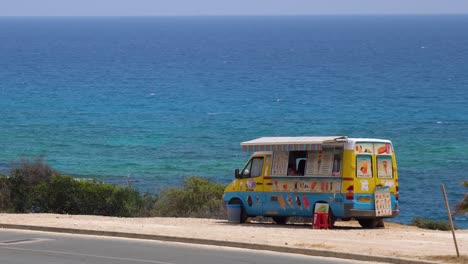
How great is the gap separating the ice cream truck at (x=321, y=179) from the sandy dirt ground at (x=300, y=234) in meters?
0.48

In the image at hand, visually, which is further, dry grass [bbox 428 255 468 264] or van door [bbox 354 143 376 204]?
van door [bbox 354 143 376 204]

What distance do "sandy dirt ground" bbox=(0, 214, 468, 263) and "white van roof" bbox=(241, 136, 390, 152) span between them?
1992 millimetres

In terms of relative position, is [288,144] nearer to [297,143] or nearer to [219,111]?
[297,143]

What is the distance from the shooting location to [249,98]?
111 metres

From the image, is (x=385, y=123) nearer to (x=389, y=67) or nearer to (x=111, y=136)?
(x=111, y=136)

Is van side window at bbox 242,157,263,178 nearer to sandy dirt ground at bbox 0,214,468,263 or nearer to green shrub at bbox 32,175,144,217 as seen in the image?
sandy dirt ground at bbox 0,214,468,263

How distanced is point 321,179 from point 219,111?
7164 centimetres

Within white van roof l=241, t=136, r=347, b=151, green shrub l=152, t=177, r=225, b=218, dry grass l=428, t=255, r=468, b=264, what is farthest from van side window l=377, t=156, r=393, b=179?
green shrub l=152, t=177, r=225, b=218

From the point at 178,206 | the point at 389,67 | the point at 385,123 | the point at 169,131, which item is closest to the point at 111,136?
the point at 169,131

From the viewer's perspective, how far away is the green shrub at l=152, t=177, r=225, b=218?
33.4 metres

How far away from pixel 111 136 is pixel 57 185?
45812 mm

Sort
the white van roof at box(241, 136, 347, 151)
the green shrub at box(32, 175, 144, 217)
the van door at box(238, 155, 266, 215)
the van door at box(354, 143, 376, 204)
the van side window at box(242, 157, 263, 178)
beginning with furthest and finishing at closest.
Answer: the green shrub at box(32, 175, 144, 217)
the van side window at box(242, 157, 263, 178)
the van door at box(238, 155, 266, 215)
the white van roof at box(241, 136, 347, 151)
the van door at box(354, 143, 376, 204)

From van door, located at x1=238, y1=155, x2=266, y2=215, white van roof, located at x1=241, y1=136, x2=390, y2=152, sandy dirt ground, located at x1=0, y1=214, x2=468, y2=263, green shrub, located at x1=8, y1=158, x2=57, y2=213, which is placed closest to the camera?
sandy dirt ground, located at x1=0, y1=214, x2=468, y2=263

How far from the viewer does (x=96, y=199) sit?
105 ft
